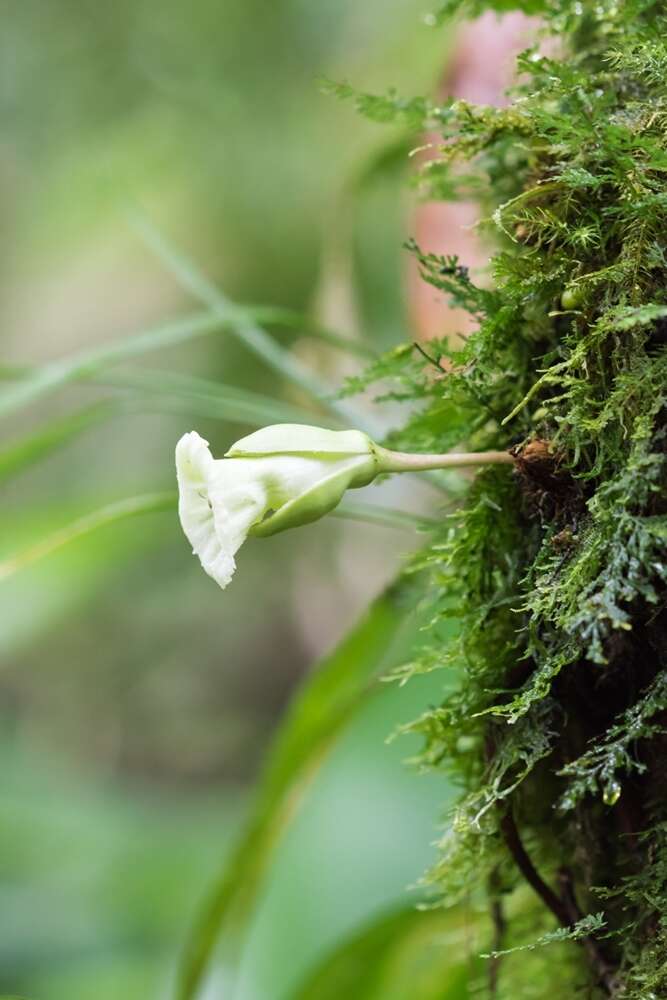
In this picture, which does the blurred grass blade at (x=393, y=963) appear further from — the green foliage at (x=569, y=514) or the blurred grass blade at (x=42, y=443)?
the blurred grass blade at (x=42, y=443)

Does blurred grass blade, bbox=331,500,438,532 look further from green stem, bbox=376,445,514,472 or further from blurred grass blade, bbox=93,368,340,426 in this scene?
green stem, bbox=376,445,514,472

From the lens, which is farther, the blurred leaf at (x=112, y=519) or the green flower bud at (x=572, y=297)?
the blurred leaf at (x=112, y=519)

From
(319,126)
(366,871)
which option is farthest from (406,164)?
(319,126)

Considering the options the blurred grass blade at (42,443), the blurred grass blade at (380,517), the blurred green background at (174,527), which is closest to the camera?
the blurred grass blade at (380,517)

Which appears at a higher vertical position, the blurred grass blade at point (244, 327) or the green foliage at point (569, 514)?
the blurred grass blade at point (244, 327)

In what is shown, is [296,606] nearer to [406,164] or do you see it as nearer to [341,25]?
[341,25]

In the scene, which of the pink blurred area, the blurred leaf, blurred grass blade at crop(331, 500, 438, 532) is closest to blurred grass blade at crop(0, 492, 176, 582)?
the blurred leaf

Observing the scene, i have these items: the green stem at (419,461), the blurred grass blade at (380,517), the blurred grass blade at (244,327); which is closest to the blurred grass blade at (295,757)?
the blurred grass blade at (380,517)
